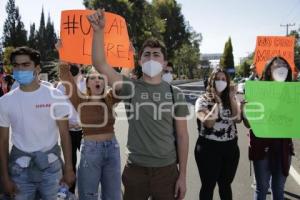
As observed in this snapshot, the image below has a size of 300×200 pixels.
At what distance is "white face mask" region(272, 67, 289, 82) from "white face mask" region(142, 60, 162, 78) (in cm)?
160

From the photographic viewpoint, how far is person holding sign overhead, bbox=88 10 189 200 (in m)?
3.41

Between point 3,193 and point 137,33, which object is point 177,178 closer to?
point 3,193

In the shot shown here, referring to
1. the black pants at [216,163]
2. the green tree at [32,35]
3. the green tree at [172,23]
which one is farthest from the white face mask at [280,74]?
the green tree at [32,35]

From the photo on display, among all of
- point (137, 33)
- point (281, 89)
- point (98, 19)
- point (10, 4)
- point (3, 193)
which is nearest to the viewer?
point (98, 19)

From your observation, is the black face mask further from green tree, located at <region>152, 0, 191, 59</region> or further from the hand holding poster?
green tree, located at <region>152, 0, 191, 59</region>

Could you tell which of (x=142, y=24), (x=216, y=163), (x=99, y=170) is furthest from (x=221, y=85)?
(x=142, y=24)

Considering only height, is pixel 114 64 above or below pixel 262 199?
above

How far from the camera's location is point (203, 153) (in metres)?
4.62

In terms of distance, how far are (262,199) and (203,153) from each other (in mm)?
818

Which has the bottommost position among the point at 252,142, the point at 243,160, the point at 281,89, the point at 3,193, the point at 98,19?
the point at 243,160

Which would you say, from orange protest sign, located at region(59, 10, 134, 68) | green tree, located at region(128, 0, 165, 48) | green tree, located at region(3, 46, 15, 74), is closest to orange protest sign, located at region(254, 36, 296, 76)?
orange protest sign, located at region(59, 10, 134, 68)

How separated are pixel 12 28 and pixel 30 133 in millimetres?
93598

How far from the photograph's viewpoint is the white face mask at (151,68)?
11.2ft

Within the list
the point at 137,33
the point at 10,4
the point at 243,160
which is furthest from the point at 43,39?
the point at 243,160
